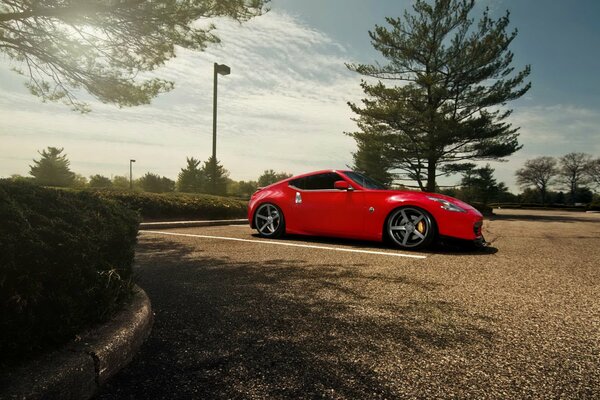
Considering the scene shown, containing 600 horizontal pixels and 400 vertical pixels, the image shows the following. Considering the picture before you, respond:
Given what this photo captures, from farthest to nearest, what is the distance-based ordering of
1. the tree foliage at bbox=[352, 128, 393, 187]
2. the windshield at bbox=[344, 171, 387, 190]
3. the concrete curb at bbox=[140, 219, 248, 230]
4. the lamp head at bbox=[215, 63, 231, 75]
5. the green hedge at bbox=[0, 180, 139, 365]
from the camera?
the tree foliage at bbox=[352, 128, 393, 187] → the lamp head at bbox=[215, 63, 231, 75] → the concrete curb at bbox=[140, 219, 248, 230] → the windshield at bbox=[344, 171, 387, 190] → the green hedge at bbox=[0, 180, 139, 365]

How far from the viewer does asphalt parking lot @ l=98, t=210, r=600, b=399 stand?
1641mm

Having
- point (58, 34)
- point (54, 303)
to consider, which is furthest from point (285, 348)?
point (58, 34)

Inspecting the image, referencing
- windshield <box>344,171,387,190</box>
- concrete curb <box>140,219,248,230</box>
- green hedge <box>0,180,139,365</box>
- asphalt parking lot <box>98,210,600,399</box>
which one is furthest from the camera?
concrete curb <box>140,219,248,230</box>

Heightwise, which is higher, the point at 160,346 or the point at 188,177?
the point at 188,177

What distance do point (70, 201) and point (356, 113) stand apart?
74.8 ft

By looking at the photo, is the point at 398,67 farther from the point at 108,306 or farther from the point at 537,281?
the point at 108,306

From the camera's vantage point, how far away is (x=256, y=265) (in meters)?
4.35

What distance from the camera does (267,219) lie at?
7172 mm

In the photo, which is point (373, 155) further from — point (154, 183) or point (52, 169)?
point (52, 169)

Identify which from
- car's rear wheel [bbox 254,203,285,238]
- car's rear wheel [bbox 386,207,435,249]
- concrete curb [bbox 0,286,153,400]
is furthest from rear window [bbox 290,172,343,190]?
concrete curb [bbox 0,286,153,400]

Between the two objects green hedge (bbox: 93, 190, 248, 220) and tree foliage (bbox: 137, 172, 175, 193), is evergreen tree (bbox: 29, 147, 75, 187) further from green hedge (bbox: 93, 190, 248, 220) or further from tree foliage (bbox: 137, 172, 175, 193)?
green hedge (bbox: 93, 190, 248, 220)

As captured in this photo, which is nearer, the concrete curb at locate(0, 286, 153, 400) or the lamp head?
the concrete curb at locate(0, 286, 153, 400)

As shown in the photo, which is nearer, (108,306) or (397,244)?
(108,306)

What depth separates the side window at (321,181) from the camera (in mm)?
6680
